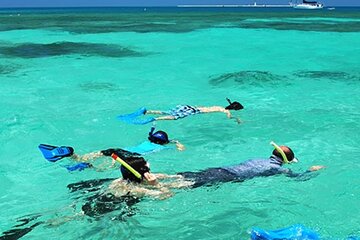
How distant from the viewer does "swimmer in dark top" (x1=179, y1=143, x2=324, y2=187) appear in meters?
5.91

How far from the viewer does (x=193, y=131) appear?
9164mm

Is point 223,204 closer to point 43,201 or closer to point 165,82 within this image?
point 43,201

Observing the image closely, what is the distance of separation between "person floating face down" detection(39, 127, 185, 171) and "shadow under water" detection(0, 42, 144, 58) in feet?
41.9

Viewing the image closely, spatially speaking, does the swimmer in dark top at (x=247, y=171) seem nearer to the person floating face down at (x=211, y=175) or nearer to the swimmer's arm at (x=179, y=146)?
the person floating face down at (x=211, y=175)

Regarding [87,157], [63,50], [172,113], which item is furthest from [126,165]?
[63,50]

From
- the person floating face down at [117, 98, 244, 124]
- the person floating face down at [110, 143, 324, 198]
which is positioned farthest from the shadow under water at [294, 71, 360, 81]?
the person floating face down at [110, 143, 324, 198]

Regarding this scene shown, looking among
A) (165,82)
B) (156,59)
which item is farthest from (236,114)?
(156,59)

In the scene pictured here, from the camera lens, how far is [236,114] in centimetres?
1030

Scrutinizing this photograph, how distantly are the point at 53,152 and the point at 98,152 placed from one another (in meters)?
0.89

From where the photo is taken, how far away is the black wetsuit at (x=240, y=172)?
589 centimetres

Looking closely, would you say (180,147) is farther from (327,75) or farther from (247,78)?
(327,75)

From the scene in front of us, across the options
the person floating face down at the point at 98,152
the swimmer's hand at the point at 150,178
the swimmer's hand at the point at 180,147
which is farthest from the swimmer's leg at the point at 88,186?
the swimmer's hand at the point at 180,147

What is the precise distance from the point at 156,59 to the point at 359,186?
1379 centimetres

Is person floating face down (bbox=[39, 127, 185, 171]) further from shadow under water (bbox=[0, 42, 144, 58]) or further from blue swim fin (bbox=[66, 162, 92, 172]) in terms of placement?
shadow under water (bbox=[0, 42, 144, 58])
